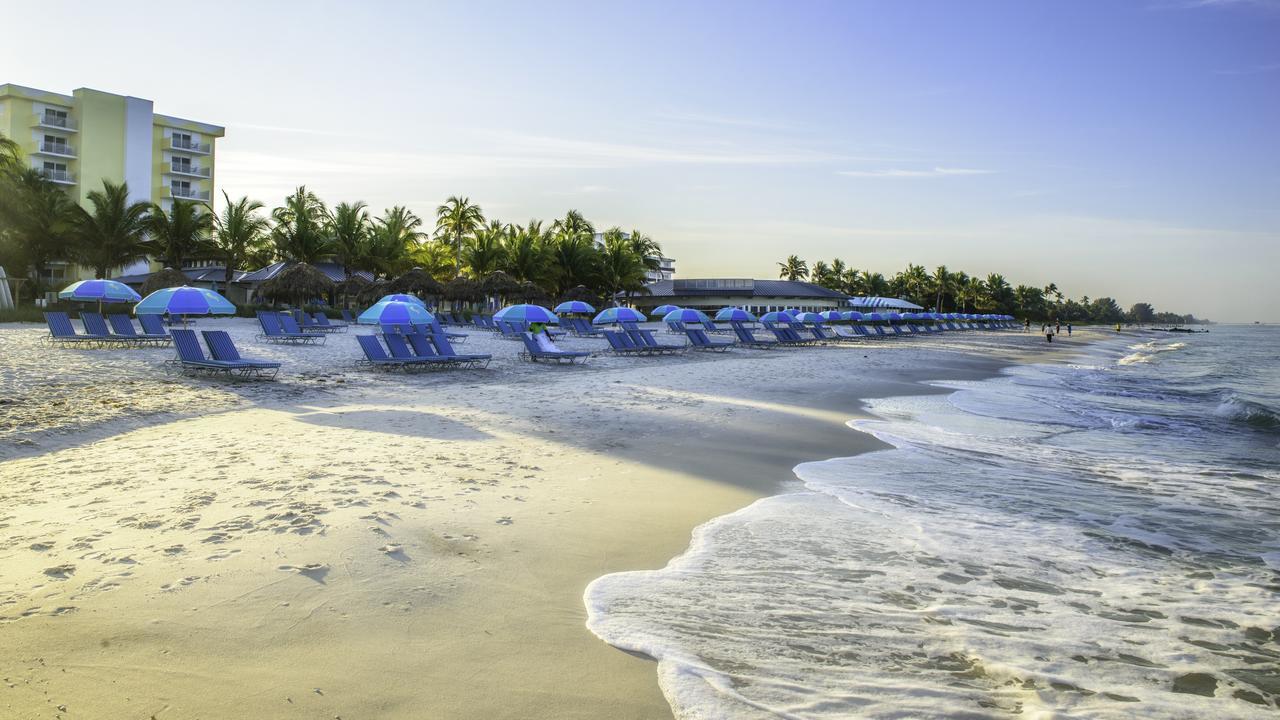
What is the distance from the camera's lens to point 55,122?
47438 mm

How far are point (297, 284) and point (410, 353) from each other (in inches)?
665

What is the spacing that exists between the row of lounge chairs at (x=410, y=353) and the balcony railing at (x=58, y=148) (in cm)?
4506

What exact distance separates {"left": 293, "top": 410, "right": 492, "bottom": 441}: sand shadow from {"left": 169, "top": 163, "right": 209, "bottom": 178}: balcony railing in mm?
53270

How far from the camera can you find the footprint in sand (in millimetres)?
3641

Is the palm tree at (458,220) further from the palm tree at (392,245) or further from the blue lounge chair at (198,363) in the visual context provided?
the blue lounge chair at (198,363)

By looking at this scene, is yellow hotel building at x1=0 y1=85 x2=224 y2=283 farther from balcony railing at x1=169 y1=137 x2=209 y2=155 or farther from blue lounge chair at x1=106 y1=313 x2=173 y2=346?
blue lounge chair at x1=106 y1=313 x2=173 y2=346

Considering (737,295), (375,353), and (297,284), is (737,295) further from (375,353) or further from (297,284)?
(375,353)

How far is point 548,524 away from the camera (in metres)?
4.91

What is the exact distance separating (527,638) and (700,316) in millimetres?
26309

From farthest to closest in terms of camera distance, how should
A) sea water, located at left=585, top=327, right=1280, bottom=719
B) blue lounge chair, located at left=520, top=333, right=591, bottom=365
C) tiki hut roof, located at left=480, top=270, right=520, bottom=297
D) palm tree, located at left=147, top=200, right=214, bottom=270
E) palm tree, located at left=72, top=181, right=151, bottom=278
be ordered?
palm tree, located at left=147, top=200, right=214, bottom=270 → tiki hut roof, located at left=480, top=270, right=520, bottom=297 → palm tree, located at left=72, top=181, right=151, bottom=278 → blue lounge chair, located at left=520, top=333, right=591, bottom=365 → sea water, located at left=585, top=327, right=1280, bottom=719

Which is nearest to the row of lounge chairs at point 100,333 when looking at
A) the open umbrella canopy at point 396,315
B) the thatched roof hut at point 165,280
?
the open umbrella canopy at point 396,315

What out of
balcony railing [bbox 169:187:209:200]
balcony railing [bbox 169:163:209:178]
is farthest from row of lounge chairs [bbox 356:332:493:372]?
balcony railing [bbox 169:163:209:178]

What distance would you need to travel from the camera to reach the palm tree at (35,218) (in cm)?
3045

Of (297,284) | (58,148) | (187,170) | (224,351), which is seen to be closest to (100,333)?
(224,351)
